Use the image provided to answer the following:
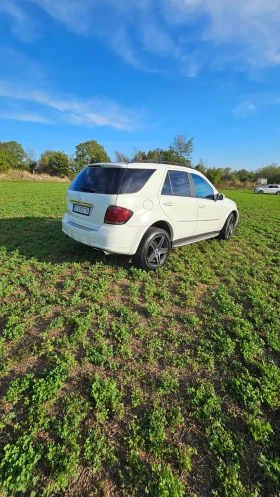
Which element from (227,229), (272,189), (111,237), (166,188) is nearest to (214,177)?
(272,189)

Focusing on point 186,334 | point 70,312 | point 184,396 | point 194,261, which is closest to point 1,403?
point 70,312

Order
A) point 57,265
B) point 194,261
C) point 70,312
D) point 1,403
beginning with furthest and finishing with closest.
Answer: point 194,261
point 57,265
point 70,312
point 1,403

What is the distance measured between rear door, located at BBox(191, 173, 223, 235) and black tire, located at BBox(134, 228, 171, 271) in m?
1.08

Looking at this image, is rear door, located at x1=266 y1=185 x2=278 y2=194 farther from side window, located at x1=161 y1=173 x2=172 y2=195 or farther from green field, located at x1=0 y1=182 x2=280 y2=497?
side window, located at x1=161 y1=173 x2=172 y2=195

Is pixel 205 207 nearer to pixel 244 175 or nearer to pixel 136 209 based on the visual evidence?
pixel 136 209

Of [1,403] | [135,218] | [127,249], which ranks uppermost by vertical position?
[135,218]

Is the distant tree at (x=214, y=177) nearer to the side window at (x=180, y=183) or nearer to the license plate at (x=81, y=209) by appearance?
the side window at (x=180, y=183)

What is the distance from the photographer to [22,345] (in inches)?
89.7

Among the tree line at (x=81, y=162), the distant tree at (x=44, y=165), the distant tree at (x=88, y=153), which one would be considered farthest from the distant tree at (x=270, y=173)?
the distant tree at (x=44, y=165)

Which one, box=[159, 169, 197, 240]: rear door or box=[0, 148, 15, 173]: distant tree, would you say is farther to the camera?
box=[0, 148, 15, 173]: distant tree

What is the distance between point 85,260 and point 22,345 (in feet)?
7.24

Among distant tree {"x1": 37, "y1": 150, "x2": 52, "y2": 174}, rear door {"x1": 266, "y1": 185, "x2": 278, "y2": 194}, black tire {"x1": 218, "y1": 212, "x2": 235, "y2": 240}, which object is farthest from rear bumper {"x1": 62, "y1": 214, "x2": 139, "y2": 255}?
distant tree {"x1": 37, "y1": 150, "x2": 52, "y2": 174}

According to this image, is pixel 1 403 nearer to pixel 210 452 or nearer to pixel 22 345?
pixel 22 345

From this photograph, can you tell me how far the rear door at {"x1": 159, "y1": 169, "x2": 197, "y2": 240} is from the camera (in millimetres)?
3977
